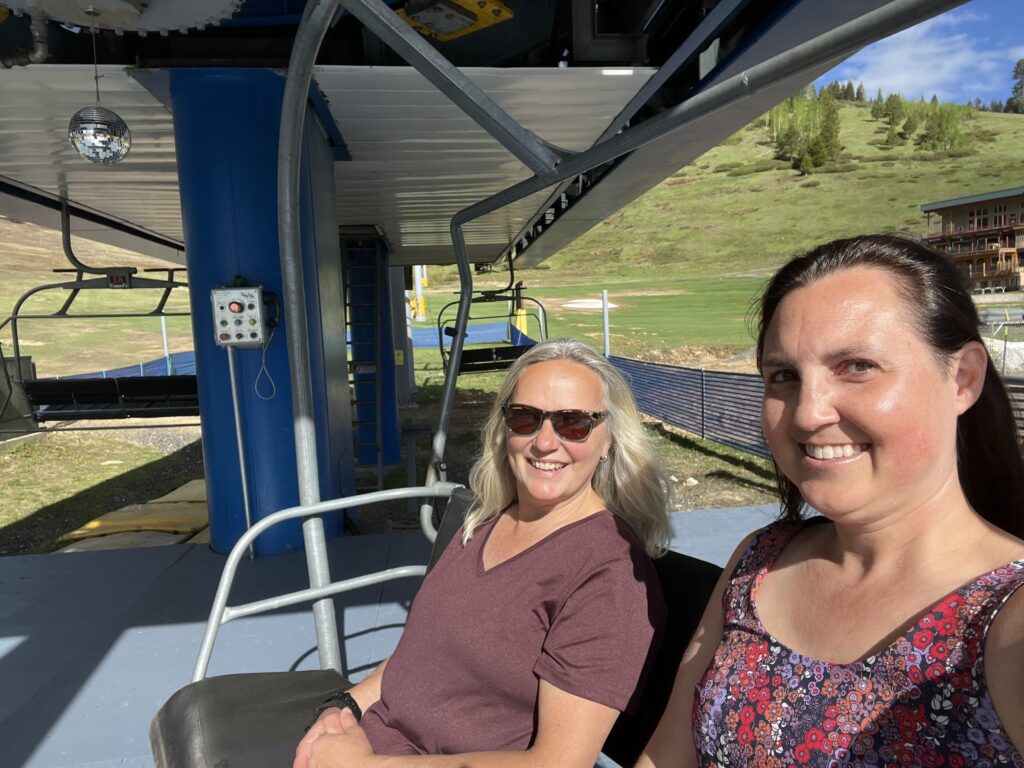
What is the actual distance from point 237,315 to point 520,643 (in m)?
2.34

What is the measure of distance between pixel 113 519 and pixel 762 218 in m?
63.4

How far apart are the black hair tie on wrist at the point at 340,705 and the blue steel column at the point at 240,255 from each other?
1.97 metres

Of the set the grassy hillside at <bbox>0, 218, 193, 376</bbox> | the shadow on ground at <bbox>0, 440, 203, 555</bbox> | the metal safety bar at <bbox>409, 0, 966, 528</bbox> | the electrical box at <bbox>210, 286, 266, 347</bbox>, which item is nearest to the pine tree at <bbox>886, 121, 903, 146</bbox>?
the grassy hillside at <bbox>0, 218, 193, 376</bbox>

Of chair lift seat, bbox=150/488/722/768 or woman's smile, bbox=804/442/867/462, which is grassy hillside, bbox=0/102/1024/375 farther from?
woman's smile, bbox=804/442/867/462

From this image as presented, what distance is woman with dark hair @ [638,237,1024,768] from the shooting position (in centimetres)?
77

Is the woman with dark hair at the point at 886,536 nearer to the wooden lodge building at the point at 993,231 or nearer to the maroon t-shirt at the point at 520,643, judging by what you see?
the maroon t-shirt at the point at 520,643

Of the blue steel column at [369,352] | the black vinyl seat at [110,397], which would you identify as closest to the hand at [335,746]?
→ the black vinyl seat at [110,397]

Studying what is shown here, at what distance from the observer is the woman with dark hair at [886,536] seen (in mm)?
769

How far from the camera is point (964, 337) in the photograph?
858 millimetres

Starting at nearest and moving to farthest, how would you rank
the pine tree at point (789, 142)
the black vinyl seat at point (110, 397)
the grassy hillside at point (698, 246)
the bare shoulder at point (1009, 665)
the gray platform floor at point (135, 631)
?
the bare shoulder at point (1009, 665) < the gray platform floor at point (135, 631) < the black vinyl seat at point (110, 397) < the grassy hillside at point (698, 246) < the pine tree at point (789, 142)

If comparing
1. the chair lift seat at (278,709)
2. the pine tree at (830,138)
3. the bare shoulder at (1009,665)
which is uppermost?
the pine tree at (830,138)

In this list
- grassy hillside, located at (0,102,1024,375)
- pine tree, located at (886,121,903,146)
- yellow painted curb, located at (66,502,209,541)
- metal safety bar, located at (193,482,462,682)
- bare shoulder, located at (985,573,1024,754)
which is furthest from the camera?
pine tree, located at (886,121,903,146)

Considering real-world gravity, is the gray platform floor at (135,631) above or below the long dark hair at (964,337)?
below

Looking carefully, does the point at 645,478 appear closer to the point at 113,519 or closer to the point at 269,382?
the point at 269,382
